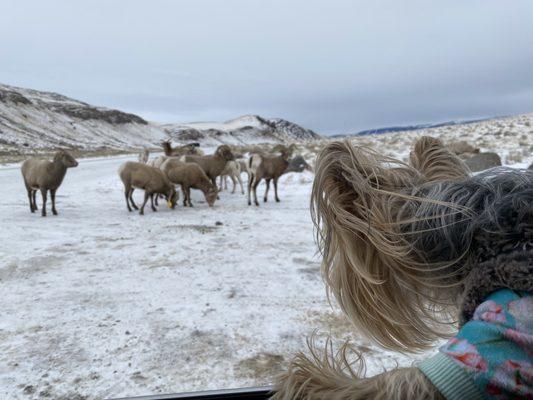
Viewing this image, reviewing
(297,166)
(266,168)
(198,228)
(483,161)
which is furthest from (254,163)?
(483,161)

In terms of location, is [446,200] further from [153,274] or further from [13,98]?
[13,98]

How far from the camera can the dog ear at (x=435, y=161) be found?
1541 mm

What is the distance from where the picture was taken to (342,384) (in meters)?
1.04

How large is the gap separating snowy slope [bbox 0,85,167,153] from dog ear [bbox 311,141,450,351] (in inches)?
1958

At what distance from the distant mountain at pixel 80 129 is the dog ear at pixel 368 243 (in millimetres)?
42234

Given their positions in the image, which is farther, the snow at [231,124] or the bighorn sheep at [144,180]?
the snow at [231,124]

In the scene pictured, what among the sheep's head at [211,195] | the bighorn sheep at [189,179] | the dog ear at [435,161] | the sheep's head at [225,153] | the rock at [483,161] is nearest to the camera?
the dog ear at [435,161]

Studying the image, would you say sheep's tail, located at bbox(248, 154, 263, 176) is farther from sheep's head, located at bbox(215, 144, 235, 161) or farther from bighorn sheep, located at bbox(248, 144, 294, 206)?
sheep's head, located at bbox(215, 144, 235, 161)

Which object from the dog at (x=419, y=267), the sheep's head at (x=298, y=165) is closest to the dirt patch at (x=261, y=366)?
the dog at (x=419, y=267)

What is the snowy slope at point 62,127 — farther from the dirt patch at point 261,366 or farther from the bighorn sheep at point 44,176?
the dirt patch at point 261,366

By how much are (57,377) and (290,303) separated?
2254 millimetres

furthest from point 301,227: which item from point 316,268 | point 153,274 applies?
point 153,274

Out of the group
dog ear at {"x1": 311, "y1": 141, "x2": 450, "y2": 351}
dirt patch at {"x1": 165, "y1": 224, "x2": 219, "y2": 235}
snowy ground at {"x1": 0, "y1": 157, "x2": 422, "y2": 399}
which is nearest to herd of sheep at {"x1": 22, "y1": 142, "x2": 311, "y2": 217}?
snowy ground at {"x1": 0, "y1": 157, "x2": 422, "y2": 399}

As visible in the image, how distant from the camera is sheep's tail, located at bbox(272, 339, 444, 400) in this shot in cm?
91
